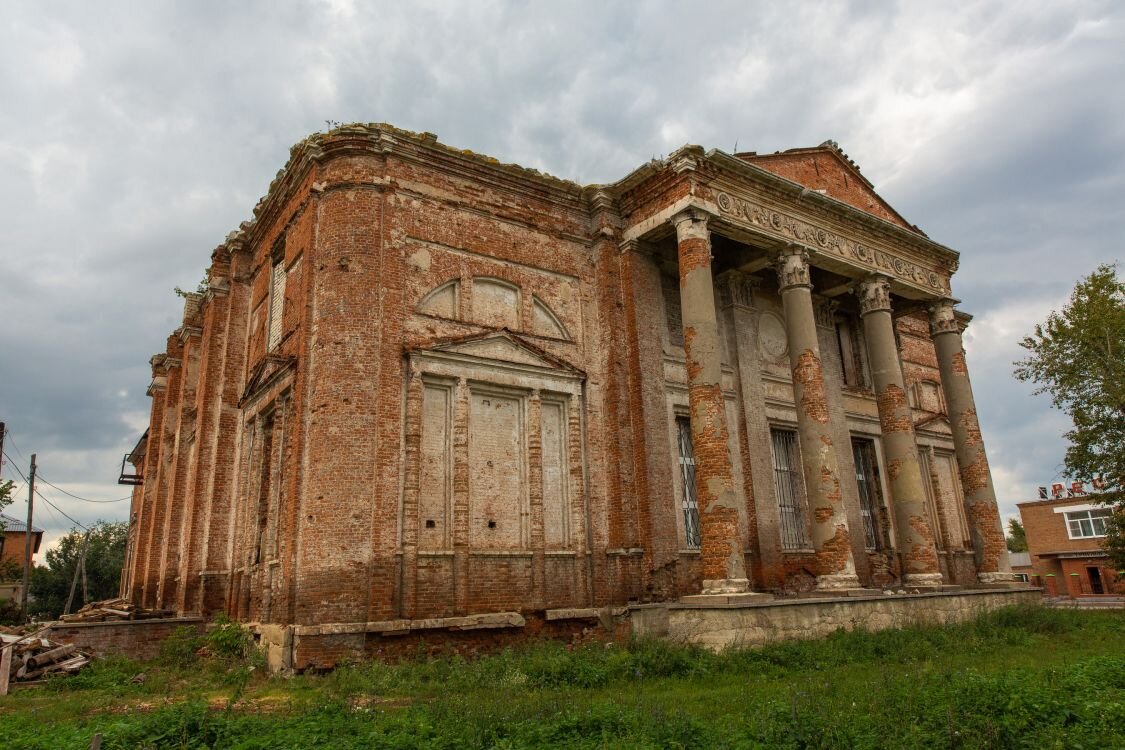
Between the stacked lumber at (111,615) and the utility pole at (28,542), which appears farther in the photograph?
the utility pole at (28,542)

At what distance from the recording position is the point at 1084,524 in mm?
40188

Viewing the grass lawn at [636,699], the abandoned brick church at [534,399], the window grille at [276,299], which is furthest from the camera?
the window grille at [276,299]

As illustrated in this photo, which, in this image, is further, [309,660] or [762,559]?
[762,559]

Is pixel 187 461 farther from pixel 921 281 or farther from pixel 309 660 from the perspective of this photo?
pixel 921 281

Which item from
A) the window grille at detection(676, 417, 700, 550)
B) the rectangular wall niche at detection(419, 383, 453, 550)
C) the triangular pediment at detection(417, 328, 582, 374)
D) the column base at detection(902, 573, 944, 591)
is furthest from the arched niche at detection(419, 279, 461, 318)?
the column base at detection(902, 573, 944, 591)

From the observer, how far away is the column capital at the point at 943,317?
19.4 meters

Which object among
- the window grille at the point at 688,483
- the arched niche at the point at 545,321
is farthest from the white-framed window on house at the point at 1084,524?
the arched niche at the point at 545,321

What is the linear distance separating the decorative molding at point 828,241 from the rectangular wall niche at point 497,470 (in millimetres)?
5920

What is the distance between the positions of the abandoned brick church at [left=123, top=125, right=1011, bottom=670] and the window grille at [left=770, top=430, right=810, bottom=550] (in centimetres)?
7

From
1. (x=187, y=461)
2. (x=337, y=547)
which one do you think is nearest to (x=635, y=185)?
(x=337, y=547)

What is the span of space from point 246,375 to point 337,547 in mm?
7318

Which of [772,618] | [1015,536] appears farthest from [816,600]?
[1015,536]

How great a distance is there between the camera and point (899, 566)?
1830 cm

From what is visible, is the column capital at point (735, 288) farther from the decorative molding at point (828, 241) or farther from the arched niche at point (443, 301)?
the arched niche at point (443, 301)
